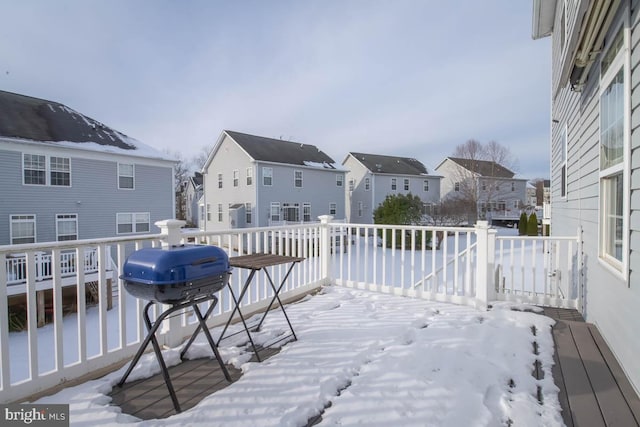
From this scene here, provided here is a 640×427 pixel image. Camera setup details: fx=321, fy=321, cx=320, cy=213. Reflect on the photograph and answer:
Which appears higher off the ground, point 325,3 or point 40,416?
point 325,3

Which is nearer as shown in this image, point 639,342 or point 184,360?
point 639,342

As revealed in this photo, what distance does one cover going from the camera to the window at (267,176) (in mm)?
17111

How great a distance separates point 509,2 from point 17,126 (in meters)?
14.0

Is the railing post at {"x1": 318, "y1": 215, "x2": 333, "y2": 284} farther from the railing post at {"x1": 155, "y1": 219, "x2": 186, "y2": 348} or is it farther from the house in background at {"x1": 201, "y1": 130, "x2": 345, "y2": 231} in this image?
the house in background at {"x1": 201, "y1": 130, "x2": 345, "y2": 231}

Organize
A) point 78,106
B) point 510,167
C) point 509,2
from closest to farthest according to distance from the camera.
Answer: point 509,2
point 78,106
point 510,167

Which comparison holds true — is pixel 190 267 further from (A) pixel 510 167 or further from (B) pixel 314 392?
(A) pixel 510 167

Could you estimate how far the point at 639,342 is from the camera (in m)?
1.89

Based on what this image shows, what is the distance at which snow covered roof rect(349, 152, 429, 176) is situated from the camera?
23141 millimetres

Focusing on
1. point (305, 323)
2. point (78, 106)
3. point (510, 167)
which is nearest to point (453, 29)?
point (305, 323)

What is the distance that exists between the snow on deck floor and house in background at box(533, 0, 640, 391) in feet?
1.70

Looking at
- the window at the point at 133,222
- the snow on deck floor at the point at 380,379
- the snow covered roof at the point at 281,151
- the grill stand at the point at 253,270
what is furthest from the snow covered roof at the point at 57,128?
the snow on deck floor at the point at 380,379

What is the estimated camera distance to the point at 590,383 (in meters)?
2.07

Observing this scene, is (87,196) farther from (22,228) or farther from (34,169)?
(22,228)

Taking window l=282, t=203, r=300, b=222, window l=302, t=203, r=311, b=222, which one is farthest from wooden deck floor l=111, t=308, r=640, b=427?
window l=302, t=203, r=311, b=222
